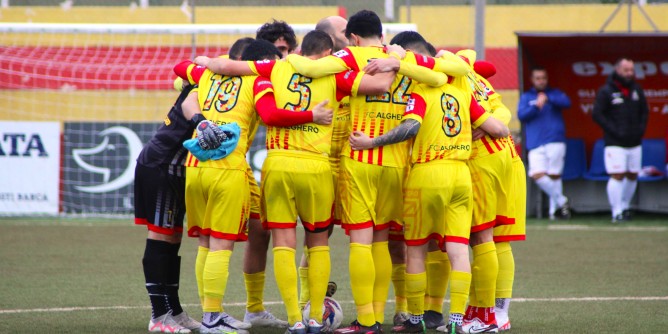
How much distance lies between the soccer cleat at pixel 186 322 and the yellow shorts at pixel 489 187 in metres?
2.04

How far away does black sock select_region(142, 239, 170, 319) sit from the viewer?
6988 mm

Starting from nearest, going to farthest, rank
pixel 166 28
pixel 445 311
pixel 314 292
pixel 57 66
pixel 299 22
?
1. pixel 314 292
2. pixel 445 311
3. pixel 166 28
4. pixel 57 66
5. pixel 299 22

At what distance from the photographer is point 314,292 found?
6.58m

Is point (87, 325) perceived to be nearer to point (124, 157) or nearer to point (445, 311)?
point (445, 311)

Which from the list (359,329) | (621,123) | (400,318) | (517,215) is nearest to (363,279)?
(359,329)

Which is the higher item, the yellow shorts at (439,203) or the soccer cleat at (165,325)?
the yellow shorts at (439,203)

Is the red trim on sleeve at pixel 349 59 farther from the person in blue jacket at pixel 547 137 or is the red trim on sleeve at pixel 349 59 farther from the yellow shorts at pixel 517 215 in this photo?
the person in blue jacket at pixel 547 137

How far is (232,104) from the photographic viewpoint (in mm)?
6715

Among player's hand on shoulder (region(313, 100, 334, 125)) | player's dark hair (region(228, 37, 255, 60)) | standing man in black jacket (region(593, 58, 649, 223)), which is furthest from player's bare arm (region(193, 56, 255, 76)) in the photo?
standing man in black jacket (region(593, 58, 649, 223))

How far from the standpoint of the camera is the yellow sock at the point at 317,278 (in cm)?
658

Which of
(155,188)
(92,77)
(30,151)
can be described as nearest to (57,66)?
(92,77)

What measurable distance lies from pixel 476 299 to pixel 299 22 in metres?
12.7

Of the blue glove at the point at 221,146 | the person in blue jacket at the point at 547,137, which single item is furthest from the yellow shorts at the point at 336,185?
the person in blue jacket at the point at 547,137

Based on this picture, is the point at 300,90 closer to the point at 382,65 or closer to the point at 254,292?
the point at 382,65
